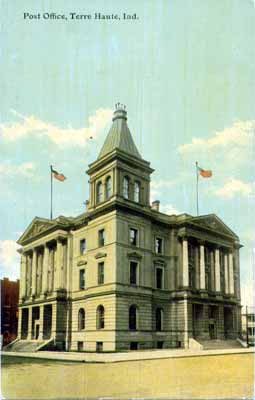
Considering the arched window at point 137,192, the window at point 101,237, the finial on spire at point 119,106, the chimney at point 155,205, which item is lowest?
the window at point 101,237

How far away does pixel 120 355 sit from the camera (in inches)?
776

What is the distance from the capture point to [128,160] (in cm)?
2066

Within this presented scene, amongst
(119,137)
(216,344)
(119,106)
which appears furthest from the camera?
(216,344)

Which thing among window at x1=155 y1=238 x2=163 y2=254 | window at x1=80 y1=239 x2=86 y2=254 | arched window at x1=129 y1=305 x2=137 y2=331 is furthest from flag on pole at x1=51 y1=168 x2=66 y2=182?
arched window at x1=129 y1=305 x2=137 y2=331

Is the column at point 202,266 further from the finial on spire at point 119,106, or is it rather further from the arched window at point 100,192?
the finial on spire at point 119,106

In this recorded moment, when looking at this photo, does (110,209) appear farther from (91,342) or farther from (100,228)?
(91,342)

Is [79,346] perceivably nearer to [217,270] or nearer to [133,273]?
[133,273]

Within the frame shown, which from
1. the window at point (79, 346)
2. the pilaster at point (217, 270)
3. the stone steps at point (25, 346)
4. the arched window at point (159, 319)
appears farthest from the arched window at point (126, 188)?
the stone steps at point (25, 346)

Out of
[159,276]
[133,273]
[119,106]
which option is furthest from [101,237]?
[119,106]

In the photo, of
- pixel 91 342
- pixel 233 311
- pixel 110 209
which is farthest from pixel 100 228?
pixel 233 311

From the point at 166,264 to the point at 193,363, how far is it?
23.8 feet

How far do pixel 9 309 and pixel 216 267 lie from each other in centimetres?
1022

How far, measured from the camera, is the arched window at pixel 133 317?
21953 mm

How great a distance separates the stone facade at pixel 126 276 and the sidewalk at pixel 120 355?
3.20ft
